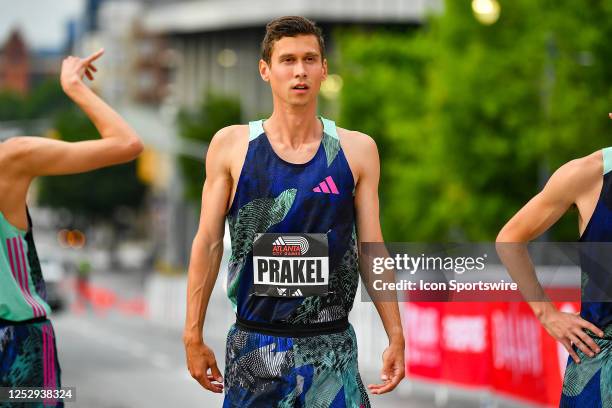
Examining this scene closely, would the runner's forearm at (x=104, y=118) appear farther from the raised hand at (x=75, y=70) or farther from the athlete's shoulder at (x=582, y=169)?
the athlete's shoulder at (x=582, y=169)

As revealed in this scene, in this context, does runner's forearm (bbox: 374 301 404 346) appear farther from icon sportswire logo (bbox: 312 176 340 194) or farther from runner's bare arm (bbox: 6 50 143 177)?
runner's bare arm (bbox: 6 50 143 177)

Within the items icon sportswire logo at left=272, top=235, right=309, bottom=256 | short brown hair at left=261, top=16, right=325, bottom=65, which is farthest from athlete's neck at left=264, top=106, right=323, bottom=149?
icon sportswire logo at left=272, top=235, right=309, bottom=256

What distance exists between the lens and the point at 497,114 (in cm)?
3391

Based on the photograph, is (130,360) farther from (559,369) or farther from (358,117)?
(358,117)

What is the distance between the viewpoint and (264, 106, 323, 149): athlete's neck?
553 centimetres

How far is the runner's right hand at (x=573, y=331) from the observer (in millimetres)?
5410

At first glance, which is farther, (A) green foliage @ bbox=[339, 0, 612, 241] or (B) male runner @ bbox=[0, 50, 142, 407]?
(A) green foliage @ bbox=[339, 0, 612, 241]

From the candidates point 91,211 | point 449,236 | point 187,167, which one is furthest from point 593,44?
point 91,211

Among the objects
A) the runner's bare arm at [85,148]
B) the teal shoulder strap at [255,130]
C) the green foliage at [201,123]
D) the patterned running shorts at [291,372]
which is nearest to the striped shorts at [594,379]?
the patterned running shorts at [291,372]

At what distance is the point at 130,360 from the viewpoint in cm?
2419

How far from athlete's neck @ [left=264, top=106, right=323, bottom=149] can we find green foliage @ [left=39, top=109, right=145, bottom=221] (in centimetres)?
9555

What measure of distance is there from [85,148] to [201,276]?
75cm

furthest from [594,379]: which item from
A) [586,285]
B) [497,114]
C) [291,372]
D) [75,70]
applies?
[497,114]

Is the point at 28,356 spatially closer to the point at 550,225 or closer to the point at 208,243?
the point at 208,243
